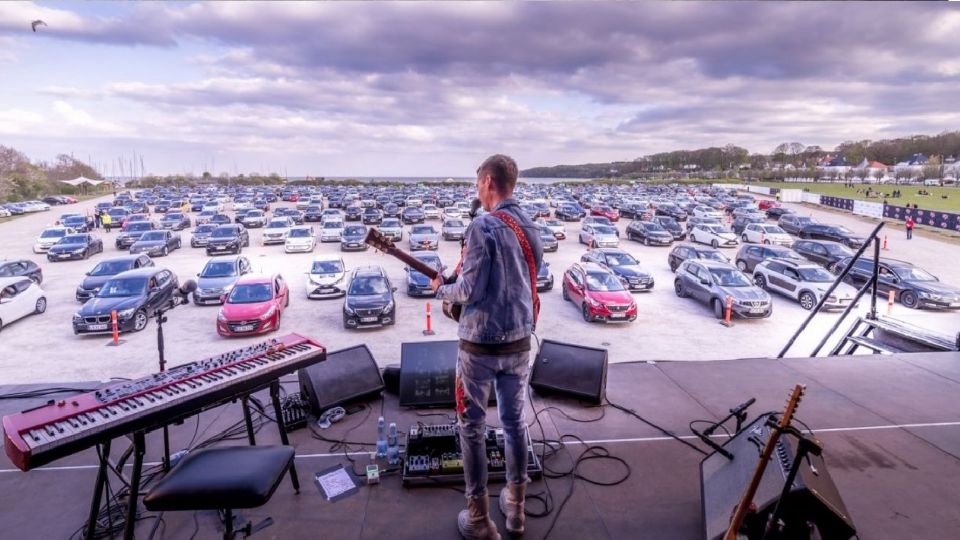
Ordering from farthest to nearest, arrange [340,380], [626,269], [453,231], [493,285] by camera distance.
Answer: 1. [453,231]
2. [626,269]
3. [340,380]
4. [493,285]

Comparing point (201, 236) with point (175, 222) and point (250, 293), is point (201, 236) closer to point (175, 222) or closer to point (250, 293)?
point (175, 222)

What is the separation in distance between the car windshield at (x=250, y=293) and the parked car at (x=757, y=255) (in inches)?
689

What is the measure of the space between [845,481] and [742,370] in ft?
8.80

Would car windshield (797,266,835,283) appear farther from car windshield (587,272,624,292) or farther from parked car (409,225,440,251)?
parked car (409,225,440,251)

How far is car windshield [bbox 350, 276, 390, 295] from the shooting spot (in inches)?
571

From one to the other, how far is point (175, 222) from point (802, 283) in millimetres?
37032

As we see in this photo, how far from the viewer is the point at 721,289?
51.5 feet

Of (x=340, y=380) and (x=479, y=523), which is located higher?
(x=340, y=380)

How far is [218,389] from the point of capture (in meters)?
3.70

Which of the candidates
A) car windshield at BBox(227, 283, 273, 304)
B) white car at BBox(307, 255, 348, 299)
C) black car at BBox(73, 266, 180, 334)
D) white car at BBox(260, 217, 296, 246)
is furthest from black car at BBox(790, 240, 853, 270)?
white car at BBox(260, 217, 296, 246)

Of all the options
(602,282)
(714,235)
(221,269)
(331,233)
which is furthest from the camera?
(331,233)

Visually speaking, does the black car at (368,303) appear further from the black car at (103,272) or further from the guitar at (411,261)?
the guitar at (411,261)

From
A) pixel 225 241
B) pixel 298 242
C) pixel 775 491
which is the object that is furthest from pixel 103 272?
pixel 775 491

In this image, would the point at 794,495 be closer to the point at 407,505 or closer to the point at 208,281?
the point at 407,505
